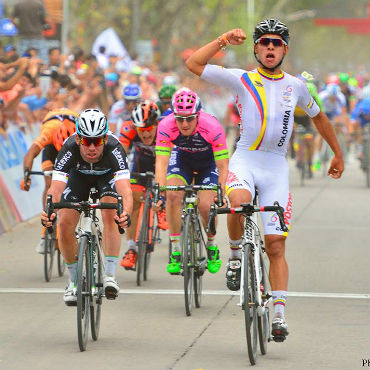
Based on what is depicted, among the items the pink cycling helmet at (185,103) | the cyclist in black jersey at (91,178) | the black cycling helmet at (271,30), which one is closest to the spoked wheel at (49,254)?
the pink cycling helmet at (185,103)

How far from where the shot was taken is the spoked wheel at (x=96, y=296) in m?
9.08

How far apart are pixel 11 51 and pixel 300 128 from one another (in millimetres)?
7254

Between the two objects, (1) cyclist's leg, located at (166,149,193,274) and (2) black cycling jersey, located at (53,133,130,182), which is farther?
(1) cyclist's leg, located at (166,149,193,274)

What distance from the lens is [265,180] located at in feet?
29.3

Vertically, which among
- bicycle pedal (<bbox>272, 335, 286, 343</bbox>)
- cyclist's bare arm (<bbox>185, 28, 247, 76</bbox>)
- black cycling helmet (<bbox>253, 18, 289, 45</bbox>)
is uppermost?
black cycling helmet (<bbox>253, 18, 289, 45</bbox>)

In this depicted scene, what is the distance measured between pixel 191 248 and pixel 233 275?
164 cm

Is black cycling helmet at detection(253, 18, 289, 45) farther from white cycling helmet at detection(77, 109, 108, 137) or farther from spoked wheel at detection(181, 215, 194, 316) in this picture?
spoked wheel at detection(181, 215, 194, 316)

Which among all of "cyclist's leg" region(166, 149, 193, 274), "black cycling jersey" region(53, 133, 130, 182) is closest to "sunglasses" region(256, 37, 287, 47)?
"black cycling jersey" region(53, 133, 130, 182)

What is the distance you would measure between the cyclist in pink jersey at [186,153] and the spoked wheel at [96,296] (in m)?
1.69

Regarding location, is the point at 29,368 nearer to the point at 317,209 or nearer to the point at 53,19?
the point at 317,209

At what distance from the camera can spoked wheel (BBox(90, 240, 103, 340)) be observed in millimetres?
9078

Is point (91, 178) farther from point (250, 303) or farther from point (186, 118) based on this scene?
point (250, 303)

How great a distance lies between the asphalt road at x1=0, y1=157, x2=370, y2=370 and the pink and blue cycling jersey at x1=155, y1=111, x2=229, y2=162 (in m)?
1.36

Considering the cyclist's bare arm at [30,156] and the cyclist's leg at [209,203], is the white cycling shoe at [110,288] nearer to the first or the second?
the cyclist's leg at [209,203]
